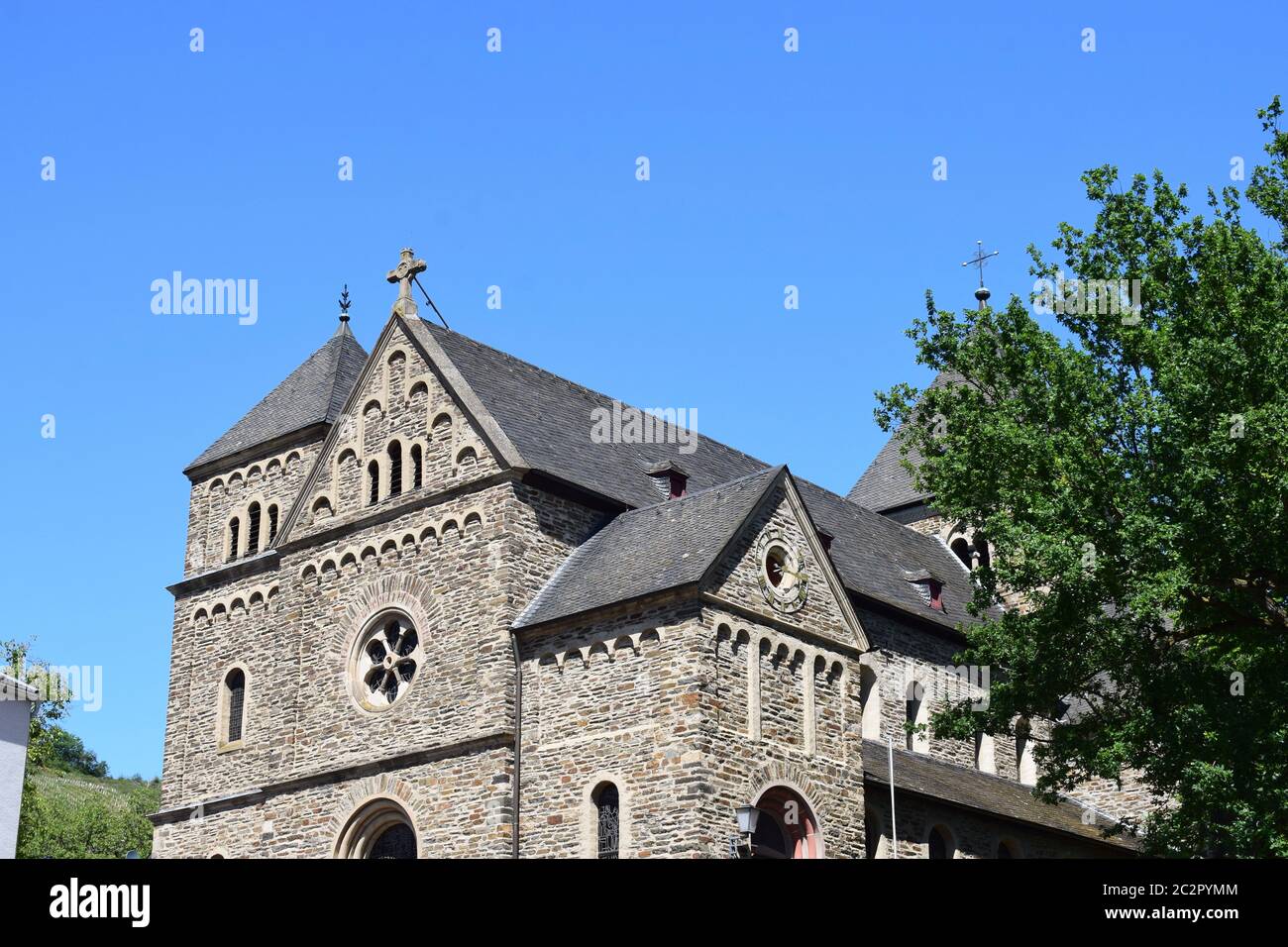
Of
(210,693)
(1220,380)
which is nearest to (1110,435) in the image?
(1220,380)

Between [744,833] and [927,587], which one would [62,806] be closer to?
[927,587]

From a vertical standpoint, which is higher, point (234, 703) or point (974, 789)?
point (234, 703)

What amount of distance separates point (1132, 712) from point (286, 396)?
23.6 m

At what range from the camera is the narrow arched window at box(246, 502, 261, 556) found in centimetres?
4125

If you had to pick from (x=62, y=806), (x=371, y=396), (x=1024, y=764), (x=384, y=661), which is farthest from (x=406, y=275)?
(x=62, y=806)

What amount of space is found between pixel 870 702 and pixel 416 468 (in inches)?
443

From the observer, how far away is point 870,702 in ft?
123

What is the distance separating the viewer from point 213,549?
41.9m

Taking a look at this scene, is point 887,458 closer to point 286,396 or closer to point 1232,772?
point 286,396

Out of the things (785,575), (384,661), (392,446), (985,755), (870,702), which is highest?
(392,446)

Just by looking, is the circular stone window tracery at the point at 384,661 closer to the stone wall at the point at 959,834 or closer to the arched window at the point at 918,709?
the stone wall at the point at 959,834

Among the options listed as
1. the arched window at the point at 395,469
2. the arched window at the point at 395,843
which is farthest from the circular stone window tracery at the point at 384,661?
the arched window at the point at 395,469

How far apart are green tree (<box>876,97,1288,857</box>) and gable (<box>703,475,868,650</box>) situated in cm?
246
